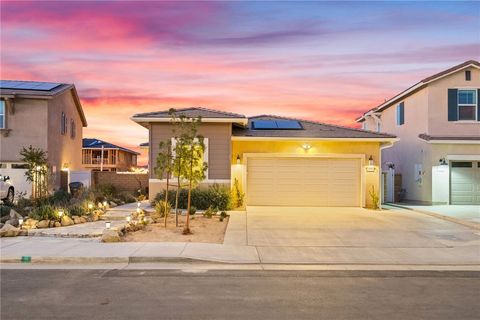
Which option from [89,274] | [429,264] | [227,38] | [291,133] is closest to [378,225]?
[429,264]

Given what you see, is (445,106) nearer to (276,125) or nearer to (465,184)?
(465,184)

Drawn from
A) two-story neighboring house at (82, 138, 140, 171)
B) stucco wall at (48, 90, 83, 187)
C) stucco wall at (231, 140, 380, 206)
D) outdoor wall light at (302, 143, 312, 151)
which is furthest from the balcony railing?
outdoor wall light at (302, 143, 312, 151)

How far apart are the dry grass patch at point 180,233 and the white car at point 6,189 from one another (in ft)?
28.8

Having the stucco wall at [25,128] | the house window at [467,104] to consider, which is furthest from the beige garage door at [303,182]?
the stucco wall at [25,128]

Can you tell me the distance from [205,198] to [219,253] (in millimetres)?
8271

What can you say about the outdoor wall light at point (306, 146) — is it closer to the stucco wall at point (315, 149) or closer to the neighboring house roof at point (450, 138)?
the stucco wall at point (315, 149)

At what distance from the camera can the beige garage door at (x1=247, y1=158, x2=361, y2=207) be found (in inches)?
856

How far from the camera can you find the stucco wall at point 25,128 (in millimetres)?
23469

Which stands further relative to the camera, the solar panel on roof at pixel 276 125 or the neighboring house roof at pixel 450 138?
the neighboring house roof at pixel 450 138

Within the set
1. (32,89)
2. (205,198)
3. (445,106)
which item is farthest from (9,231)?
(445,106)

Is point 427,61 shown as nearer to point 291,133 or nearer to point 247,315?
point 291,133

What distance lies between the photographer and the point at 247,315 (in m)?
6.56

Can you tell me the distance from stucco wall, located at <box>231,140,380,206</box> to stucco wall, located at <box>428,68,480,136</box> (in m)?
4.05

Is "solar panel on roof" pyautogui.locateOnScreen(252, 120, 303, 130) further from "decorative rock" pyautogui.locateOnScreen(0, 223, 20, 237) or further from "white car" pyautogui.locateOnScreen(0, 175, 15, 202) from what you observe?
"decorative rock" pyautogui.locateOnScreen(0, 223, 20, 237)
